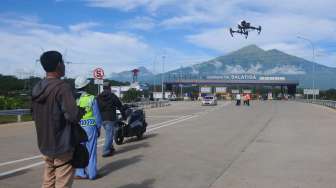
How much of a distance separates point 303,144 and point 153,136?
198 inches

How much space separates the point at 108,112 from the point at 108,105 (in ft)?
0.55

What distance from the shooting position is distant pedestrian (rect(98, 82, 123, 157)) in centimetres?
1224

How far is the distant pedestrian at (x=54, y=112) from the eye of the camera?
202 inches

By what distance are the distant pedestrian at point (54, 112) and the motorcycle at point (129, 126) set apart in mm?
9011

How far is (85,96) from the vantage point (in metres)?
9.20

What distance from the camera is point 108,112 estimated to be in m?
12.4

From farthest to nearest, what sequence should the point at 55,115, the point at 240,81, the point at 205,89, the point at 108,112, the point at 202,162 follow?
the point at 205,89, the point at 240,81, the point at 108,112, the point at 202,162, the point at 55,115

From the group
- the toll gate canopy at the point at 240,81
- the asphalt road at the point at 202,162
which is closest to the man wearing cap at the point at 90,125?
the asphalt road at the point at 202,162

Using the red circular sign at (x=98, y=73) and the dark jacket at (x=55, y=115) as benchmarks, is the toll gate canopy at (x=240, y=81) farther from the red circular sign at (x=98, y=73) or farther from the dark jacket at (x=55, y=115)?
the dark jacket at (x=55, y=115)

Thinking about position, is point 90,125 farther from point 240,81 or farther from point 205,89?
point 205,89

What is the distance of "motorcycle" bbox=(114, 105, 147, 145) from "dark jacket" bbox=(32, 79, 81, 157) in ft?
29.8

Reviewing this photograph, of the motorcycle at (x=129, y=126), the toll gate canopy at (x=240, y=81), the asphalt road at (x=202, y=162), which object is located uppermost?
the toll gate canopy at (x=240, y=81)

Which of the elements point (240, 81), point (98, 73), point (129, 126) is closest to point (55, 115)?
point (129, 126)


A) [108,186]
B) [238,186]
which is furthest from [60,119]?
[238,186]
